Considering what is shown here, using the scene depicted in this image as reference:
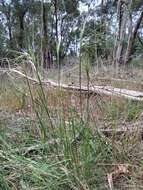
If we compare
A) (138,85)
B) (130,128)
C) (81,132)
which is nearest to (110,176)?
(81,132)

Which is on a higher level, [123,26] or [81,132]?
[123,26]

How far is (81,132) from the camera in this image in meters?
1.86

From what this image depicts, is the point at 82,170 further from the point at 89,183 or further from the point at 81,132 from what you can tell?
the point at 81,132

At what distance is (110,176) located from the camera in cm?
177

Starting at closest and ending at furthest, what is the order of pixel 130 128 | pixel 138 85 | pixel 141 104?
pixel 130 128 < pixel 141 104 < pixel 138 85

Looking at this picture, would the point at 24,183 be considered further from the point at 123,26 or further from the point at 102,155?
the point at 123,26

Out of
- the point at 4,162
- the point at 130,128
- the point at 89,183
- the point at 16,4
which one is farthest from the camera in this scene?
the point at 16,4

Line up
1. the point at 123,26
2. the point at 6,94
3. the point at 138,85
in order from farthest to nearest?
the point at 138,85
the point at 6,94
the point at 123,26

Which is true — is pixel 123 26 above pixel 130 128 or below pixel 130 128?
above

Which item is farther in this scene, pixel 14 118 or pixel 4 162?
pixel 14 118

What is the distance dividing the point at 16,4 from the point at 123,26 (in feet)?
75.9

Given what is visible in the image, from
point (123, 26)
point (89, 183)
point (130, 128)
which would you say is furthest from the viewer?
point (123, 26)

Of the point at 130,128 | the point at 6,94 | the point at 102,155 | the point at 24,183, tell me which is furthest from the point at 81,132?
the point at 6,94

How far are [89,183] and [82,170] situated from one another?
0.20ft
